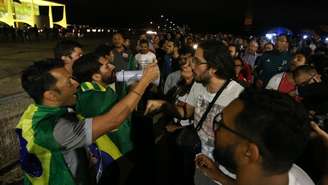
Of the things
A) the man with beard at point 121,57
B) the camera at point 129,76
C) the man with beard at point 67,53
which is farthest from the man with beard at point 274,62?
the camera at point 129,76

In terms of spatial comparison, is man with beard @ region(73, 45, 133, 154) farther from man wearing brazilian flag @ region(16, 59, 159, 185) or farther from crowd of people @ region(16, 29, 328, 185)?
A: man wearing brazilian flag @ region(16, 59, 159, 185)

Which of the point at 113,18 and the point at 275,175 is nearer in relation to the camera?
the point at 275,175

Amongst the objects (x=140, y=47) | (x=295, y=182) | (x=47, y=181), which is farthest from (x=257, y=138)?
(x=140, y=47)

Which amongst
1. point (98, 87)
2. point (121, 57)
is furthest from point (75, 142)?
point (121, 57)

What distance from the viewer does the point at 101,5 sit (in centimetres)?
10388

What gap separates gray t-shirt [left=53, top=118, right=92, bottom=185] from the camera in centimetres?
220

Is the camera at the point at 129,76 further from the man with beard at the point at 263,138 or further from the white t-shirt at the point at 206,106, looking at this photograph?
the man with beard at the point at 263,138

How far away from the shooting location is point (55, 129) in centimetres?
218

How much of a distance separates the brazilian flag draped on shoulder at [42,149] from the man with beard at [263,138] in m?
1.20

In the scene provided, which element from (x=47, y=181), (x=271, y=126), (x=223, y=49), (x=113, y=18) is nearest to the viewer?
(x=271, y=126)

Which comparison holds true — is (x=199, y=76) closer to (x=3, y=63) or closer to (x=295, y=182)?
(x=295, y=182)

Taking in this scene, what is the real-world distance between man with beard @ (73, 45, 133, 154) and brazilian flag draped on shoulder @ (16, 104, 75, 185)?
58cm

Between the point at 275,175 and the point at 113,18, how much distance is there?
106 m

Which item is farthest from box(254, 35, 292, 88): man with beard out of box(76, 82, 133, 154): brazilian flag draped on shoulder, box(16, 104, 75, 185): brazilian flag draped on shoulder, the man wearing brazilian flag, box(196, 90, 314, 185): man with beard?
box(196, 90, 314, 185): man with beard
